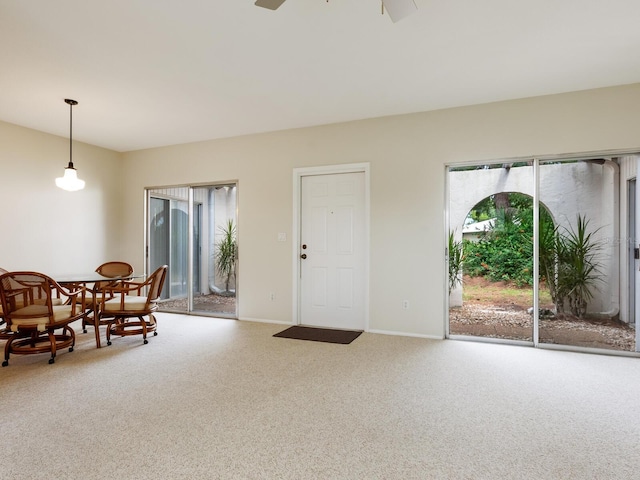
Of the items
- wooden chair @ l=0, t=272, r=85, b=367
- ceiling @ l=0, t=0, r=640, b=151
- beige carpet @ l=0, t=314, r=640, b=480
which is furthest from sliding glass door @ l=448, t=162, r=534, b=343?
wooden chair @ l=0, t=272, r=85, b=367

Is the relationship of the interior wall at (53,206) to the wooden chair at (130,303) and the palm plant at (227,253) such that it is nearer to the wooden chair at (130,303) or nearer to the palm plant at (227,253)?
the palm plant at (227,253)

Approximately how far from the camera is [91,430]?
7.26 feet

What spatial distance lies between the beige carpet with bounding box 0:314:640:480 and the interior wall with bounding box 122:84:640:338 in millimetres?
918

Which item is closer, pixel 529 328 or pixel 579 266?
pixel 579 266

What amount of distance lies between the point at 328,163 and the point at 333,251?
45.6 inches

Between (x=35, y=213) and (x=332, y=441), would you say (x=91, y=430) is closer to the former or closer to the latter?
(x=332, y=441)

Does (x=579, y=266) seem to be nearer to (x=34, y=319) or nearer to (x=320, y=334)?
(x=320, y=334)

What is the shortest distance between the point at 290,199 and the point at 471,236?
2353mm

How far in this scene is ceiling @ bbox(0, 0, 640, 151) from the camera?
2.50m

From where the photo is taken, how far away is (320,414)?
7.95ft

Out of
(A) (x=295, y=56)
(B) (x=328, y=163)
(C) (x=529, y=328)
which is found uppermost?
(A) (x=295, y=56)

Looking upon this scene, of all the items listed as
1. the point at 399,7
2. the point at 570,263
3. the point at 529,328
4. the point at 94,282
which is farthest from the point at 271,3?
the point at 529,328

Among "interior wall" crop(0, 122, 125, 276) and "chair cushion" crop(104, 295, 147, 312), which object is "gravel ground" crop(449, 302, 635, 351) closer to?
"chair cushion" crop(104, 295, 147, 312)

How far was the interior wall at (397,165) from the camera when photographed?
385 cm
